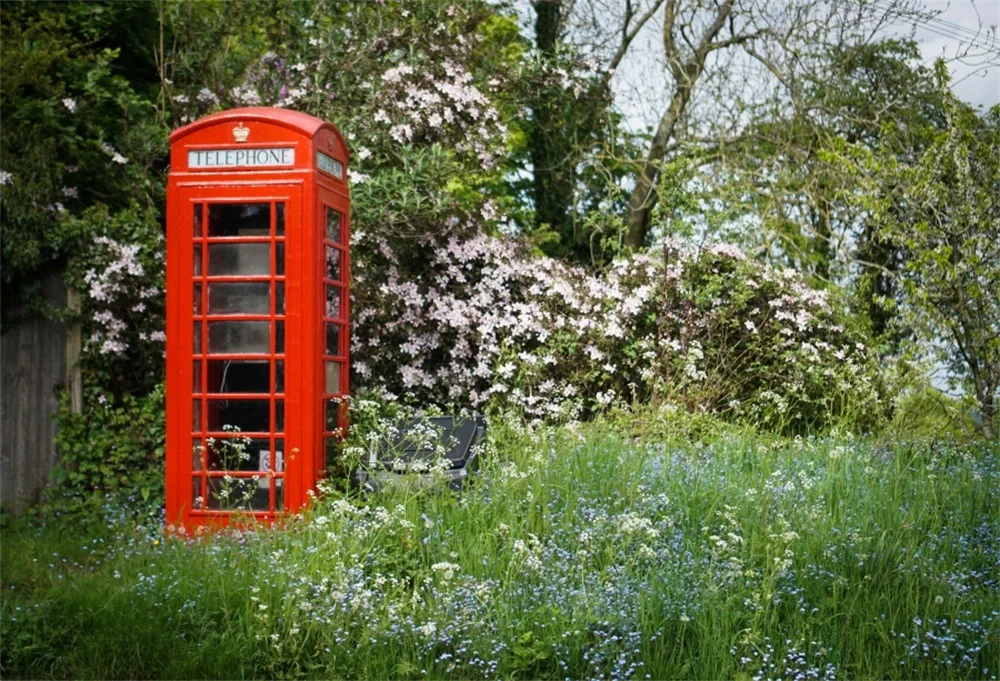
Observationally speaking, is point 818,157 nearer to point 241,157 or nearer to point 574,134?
point 574,134

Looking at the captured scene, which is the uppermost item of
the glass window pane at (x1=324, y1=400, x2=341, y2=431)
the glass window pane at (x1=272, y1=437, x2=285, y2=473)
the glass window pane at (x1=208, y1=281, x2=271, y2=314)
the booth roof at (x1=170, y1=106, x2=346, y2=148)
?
the booth roof at (x1=170, y1=106, x2=346, y2=148)

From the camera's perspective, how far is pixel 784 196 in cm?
1241

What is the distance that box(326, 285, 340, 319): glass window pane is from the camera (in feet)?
21.4

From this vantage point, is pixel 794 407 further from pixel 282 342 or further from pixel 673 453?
pixel 282 342

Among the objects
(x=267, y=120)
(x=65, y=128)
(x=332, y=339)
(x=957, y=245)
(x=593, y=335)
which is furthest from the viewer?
(x=593, y=335)

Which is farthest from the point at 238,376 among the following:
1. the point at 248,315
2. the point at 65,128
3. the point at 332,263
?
the point at 65,128

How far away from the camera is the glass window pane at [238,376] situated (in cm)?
625

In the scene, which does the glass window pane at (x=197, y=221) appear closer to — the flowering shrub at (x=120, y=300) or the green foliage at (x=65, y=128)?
the flowering shrub at (x=120, y=300)

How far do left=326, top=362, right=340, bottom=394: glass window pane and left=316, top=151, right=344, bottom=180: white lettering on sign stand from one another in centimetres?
120

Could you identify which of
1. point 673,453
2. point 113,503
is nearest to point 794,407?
point 673,453

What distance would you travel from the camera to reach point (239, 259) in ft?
20.5

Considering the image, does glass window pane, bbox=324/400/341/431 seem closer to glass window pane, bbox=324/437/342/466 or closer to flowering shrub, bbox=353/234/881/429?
glass window pane, bbox=324/437/342/466

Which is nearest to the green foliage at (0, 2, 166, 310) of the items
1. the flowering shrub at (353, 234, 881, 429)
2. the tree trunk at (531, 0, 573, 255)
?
the flowering shrub at (353, 234, 881, 429)

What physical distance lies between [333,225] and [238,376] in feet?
3.66
